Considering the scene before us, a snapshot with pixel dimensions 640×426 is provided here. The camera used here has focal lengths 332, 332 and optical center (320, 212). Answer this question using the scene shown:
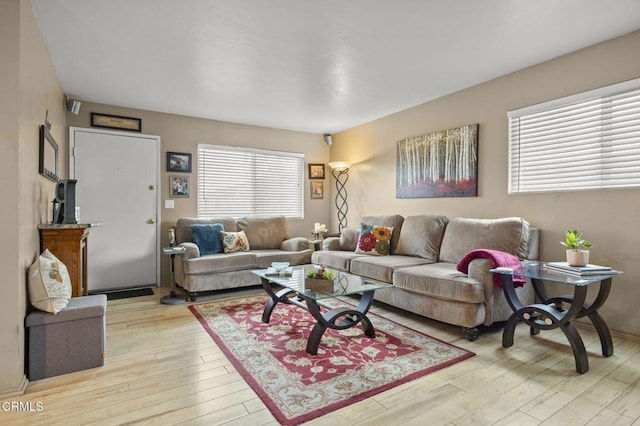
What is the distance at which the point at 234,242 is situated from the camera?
4543 mm

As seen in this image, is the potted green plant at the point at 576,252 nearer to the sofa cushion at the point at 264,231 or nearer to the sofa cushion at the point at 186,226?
the sofa cushion at the point at 264,231

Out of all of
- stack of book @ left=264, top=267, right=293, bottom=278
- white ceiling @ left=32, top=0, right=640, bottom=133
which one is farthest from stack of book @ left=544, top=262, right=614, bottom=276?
stack of book @ left=264, top=267, right=293, bottom=278

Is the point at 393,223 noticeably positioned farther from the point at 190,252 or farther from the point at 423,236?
the point at 190,252

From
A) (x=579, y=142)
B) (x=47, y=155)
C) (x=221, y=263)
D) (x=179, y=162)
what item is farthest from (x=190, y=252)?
(x=579, y=142)

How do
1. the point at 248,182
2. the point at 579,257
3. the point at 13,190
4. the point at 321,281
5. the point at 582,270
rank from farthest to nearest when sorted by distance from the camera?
the point at 248,182 → the point at 321,281 → the point at 579,257 → the point at 582,270 → the point at 13,190

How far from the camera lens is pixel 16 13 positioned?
192cm

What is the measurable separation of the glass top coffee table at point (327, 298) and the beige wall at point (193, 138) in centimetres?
231

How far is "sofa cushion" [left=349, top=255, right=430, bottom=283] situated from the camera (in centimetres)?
341

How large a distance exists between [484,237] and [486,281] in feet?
2.44

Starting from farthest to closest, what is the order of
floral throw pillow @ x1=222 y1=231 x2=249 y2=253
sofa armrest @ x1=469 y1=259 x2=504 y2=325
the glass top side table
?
floral throw pillow @ x1=222 y1=231 x2=249 y2=253, sofa armrest @ x1=469 y1=259 x2=504 y2=325, the glass top side table

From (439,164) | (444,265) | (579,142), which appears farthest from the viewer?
(439,164)

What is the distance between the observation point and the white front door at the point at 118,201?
13.9 ft

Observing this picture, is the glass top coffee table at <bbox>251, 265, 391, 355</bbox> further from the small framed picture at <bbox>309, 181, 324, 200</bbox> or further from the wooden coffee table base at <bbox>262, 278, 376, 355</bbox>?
the small framed picture at <bbox>309, 181, 324, 200</bbox>

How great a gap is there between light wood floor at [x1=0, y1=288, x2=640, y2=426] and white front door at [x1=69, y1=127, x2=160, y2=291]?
6.70 feet
